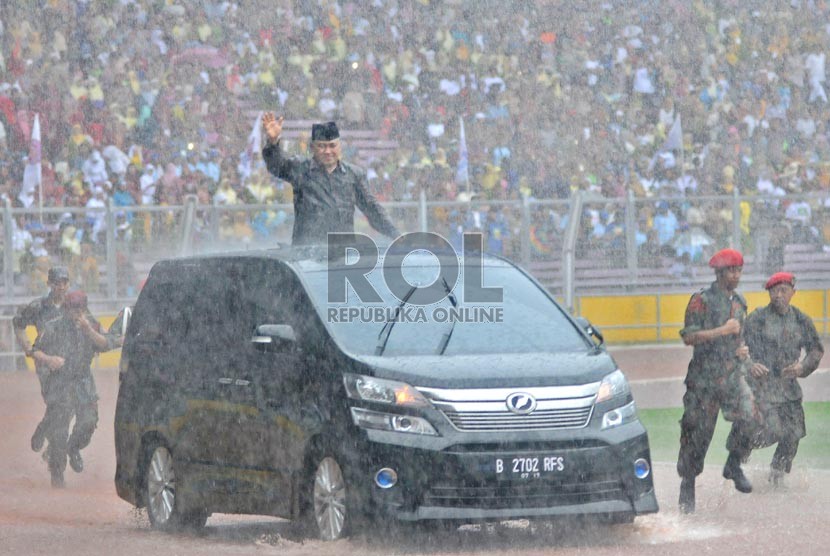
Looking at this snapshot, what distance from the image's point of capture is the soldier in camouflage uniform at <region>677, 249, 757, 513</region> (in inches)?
413


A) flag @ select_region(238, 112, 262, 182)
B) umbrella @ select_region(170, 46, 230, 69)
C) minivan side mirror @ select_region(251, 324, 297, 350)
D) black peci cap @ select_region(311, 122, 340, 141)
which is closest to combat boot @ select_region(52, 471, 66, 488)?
black peci cap @ select_region(311, 122, 340, 141)

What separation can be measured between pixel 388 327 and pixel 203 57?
813 inches

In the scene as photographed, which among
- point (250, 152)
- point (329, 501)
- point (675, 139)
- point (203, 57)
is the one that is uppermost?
point (203, 57)

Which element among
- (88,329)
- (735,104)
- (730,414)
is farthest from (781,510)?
(735,104)

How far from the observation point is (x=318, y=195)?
10.8 meters

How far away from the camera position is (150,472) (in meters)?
10.2

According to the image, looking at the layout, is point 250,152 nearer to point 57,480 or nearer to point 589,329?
point 57,480

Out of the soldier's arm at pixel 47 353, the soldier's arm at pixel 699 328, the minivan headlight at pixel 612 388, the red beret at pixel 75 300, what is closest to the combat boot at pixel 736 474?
the soldier's arm at pixel 699 328

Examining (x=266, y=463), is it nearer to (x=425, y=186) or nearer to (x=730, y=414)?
(x=730, y=414)

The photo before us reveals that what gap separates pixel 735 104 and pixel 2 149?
13.9 meters

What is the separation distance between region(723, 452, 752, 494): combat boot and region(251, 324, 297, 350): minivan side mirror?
11.6 ft

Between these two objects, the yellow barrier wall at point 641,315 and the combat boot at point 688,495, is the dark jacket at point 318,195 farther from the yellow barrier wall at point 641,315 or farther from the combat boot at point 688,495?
the yellow barrier wall at point 641,315

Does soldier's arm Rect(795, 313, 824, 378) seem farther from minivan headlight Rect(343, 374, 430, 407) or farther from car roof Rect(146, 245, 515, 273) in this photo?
minivan headlight Rect(343, 374, 430, 407)

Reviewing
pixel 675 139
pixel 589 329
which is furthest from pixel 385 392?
pixel 675 139
